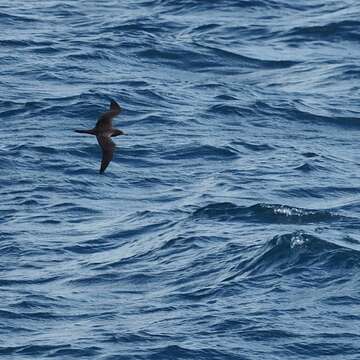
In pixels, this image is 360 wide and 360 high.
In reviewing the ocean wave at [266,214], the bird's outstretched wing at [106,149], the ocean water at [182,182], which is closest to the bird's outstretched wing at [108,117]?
A: the bird's outstretched wing at [106,149]

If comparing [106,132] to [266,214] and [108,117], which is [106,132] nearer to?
[108,117]

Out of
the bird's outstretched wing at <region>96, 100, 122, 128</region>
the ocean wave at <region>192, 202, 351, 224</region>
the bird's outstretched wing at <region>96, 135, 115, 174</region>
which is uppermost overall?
the bird's outstretched wing at <region>96, 100, 122, 128</region>

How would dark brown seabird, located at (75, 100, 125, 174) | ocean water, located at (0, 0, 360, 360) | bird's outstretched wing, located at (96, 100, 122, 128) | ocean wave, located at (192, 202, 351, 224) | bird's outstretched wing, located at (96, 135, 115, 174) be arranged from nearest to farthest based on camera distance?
bird's outstretched wing, located at (96, 135, 115, 174)
dark brown seabird, located at (75, 100, 125, 174)
ocean water, located at (0, 0, 360, 360)
bird's outstretched wing, located at (96, 100, 122, 128)
ocean wave, located at (192, 202, 351, 224)

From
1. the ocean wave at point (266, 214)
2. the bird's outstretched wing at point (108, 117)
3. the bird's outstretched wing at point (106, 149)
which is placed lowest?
the ocean wave at point (266, 214)

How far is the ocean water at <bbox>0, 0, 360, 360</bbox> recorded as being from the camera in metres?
28.8

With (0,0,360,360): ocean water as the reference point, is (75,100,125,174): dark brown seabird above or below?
above

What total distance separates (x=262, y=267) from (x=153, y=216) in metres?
3.08

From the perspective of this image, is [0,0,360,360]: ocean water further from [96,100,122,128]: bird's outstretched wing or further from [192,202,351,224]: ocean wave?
[96,100,122,128]: bird's outstretched wing

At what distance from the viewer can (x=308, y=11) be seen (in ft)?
153

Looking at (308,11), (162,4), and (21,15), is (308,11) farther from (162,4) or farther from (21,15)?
(21,15)

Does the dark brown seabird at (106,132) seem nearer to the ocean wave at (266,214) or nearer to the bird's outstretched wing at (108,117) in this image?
the bird's outstretched wing at (108,117)

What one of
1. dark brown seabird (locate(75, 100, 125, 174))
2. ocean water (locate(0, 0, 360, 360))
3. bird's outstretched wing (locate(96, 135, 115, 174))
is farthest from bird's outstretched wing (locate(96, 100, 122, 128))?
ocean water (locate(0, 0, 360, 360))

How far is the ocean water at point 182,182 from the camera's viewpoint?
1136 inches

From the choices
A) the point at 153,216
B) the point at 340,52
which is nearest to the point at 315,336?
the point at 153,216
